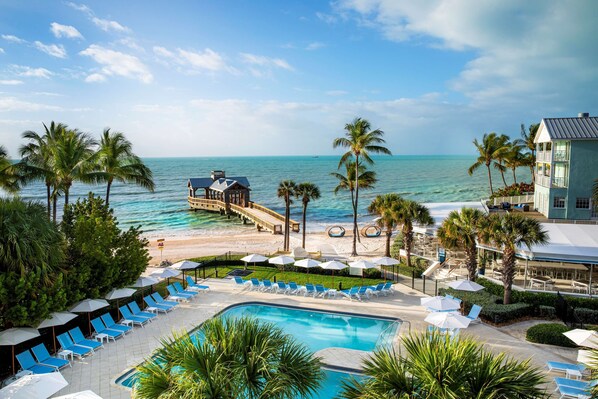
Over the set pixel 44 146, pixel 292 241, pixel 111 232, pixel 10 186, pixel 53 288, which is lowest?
pixel 292 241

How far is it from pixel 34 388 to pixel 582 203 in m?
32.4

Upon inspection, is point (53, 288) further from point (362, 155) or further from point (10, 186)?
point (362, 155)

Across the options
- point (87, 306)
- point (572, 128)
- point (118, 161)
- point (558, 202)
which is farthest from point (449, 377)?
point (572, 128)

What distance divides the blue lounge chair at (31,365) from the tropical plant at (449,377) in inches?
426

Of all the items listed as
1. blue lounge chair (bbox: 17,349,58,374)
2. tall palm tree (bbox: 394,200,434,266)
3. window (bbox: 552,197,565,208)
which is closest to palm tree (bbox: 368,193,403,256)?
tall palm tree (bbox: 394,200,434,266)

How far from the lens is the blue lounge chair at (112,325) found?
1645 cm

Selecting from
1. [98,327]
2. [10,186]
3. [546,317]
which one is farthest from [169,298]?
[546,317]

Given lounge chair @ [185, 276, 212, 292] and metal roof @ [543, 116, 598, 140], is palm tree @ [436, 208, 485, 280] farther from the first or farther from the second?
lounge chair @ [185, 276, 212, 292]

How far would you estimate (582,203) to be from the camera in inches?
1122

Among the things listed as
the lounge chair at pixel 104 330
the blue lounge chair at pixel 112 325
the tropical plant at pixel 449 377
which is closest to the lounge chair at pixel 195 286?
the blue lounge chair at pixel 112 325

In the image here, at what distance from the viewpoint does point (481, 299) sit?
63.1ft

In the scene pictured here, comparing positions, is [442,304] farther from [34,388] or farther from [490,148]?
[490,148]

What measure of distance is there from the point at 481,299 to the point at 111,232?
1714cm

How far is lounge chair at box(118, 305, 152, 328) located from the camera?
17375mm
